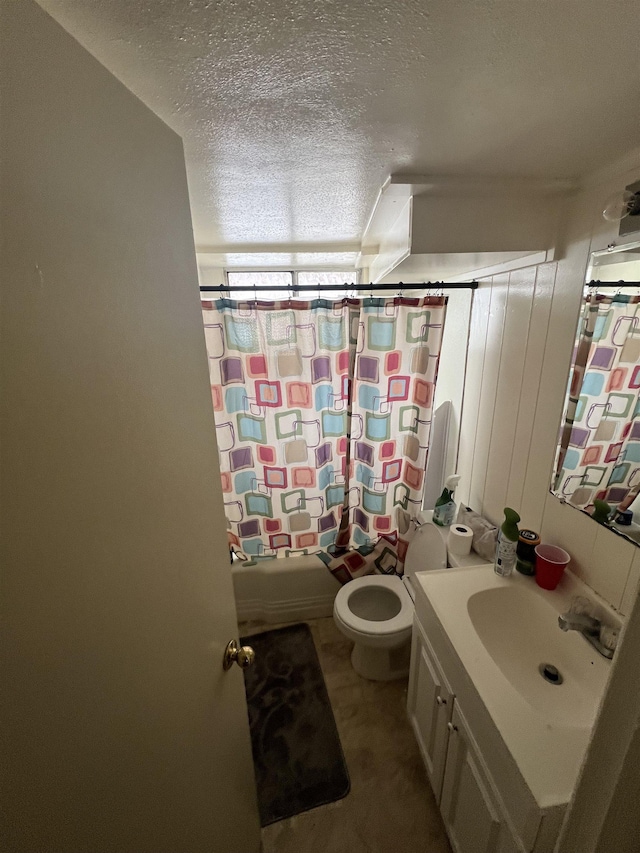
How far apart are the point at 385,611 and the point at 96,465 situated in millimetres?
1831

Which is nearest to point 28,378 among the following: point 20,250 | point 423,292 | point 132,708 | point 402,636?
point 20,250

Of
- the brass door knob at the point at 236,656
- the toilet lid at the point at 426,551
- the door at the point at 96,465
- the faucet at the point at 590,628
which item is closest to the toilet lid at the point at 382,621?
the toilet lid at the point at 426,551

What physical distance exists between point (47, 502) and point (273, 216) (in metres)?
1.43

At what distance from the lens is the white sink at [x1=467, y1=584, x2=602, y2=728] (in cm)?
96

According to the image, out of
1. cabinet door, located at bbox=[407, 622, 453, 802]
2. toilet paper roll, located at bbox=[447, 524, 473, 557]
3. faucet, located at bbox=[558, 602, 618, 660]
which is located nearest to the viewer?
faucet, located at bbox=[558, 602, 618, 660]

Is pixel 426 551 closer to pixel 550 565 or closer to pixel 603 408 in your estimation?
pixel 550 565

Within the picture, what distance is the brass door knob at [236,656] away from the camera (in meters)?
0.85

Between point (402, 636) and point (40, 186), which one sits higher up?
point (40, 186)

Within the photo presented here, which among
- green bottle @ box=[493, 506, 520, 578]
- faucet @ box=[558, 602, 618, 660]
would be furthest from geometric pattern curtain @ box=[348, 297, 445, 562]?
faucet @ box=[558, 602, 618, 660]

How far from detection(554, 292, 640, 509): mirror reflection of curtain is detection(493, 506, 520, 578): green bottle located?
202 millimetres

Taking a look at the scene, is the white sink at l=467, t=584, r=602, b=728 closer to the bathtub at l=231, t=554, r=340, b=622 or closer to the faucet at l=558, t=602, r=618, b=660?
the faucet at l=558, t=602, r=618, b=660

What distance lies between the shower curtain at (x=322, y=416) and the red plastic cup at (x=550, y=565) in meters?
0.78

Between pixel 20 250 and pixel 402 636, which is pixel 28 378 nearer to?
pixel 20 250

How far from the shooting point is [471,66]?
0.60m
